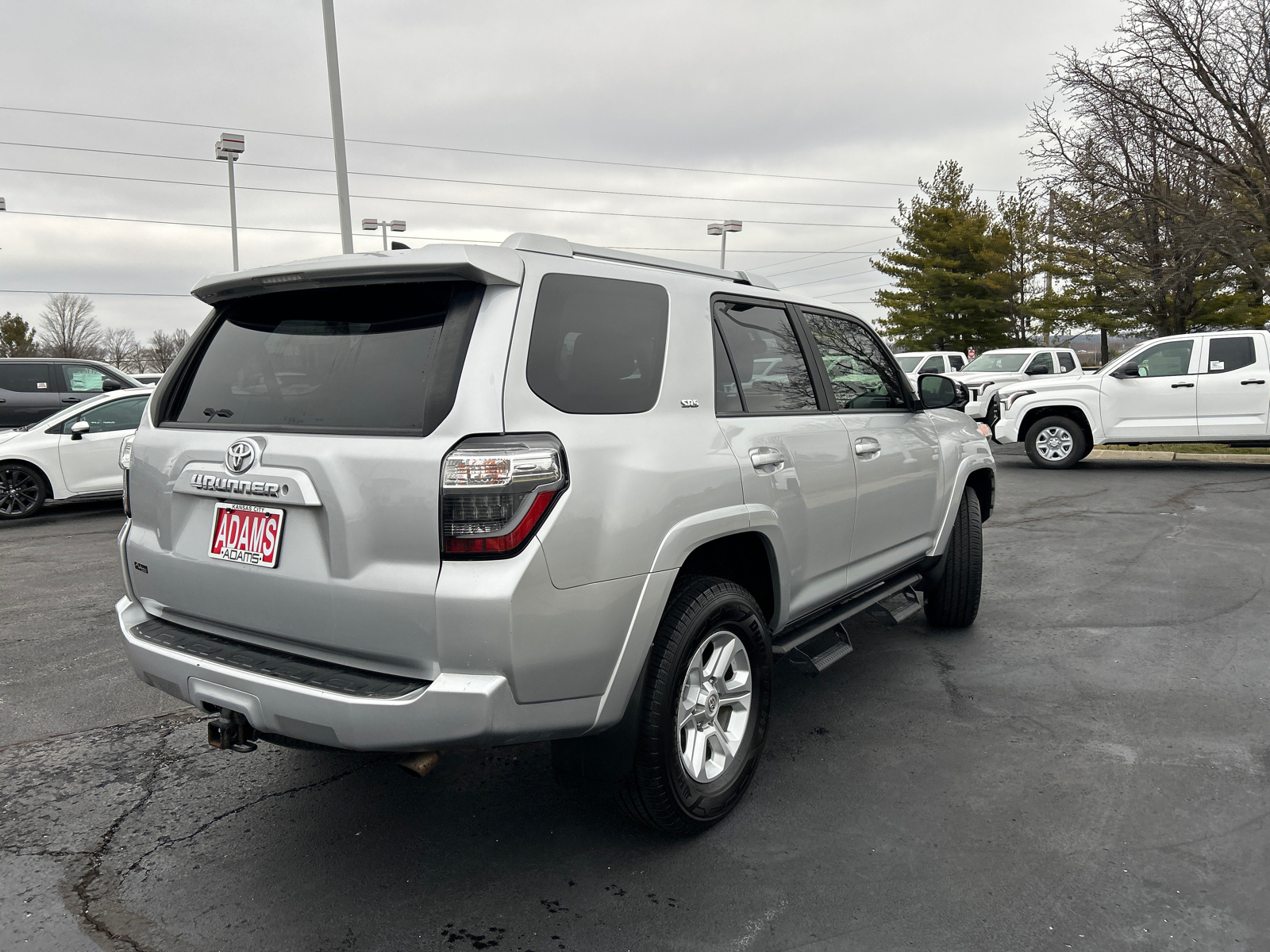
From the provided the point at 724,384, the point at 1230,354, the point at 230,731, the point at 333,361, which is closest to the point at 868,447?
the point at 724,384

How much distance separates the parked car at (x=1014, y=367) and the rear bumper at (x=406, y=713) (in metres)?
18.5

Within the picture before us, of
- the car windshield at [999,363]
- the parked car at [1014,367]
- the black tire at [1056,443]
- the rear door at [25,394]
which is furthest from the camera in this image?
the car windshield at [999,363]

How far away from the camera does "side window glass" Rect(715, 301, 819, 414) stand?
136 inches

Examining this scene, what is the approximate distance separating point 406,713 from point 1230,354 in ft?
45.3

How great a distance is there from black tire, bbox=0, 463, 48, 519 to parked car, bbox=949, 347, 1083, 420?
1656 centimetres

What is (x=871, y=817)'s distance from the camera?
125 inches

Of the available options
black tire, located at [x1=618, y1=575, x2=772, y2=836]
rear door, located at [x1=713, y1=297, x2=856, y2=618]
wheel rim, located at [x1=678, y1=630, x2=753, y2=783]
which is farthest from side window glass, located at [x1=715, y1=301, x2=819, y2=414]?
wheel rim, located at [x1=678, y1=630, x2=753, y2=783]

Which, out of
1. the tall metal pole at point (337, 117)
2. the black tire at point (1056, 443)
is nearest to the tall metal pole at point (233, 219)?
the tall metal pole at point (337, 117)

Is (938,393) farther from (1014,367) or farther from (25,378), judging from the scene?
(1014,367)

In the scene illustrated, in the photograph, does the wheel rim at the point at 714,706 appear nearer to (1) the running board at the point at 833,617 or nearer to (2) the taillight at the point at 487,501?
(1) the running board at the point at 833,617

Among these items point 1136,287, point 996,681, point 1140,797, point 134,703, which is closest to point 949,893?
point 1140,797

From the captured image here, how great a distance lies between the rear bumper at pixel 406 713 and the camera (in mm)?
2369

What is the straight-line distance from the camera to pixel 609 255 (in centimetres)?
311

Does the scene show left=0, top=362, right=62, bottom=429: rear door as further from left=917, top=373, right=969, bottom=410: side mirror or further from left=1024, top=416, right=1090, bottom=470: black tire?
left=1024, top=416, right=1090, bottom=470: black tire
